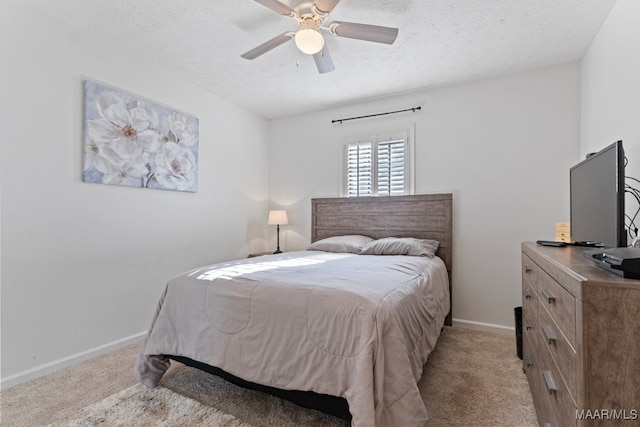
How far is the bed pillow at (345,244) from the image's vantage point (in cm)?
339

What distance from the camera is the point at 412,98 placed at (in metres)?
3.61

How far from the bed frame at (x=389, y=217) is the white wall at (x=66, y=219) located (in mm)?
1633

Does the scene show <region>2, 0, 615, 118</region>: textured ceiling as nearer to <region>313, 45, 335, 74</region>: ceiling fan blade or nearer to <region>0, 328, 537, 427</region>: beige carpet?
<region>313, 45, 335, 74</region>: ceiling fan blade

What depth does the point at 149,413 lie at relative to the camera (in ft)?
5.81

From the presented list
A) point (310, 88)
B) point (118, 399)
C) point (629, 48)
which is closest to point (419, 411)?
point (118, 399)

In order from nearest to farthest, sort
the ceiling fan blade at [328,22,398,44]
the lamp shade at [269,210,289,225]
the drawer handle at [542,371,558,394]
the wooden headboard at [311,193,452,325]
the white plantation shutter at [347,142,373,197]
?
the drawer handle at [542,371,558,394]
the ceiling fan blade at [328,22,398,44]
the wooden headboard at [311,193,452,325]
the white plantation shutter at [347,142,373,197]
the lamp shade at [269,210,289,225]

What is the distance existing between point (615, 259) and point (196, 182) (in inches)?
134

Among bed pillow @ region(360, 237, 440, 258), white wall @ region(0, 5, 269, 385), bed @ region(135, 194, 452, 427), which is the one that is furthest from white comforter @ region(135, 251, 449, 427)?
white wall @ region(0, 5, 269, 385)

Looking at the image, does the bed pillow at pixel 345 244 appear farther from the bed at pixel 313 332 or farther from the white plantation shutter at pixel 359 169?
the bed at pixel 313 332

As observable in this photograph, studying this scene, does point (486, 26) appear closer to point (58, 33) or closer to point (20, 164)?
point (58, 33)

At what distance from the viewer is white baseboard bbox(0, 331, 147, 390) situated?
2094 mm

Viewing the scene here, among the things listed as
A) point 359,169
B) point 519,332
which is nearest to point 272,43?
point 359,169

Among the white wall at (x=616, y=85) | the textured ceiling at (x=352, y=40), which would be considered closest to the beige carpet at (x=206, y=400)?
the white wall at (x=616, y=85)

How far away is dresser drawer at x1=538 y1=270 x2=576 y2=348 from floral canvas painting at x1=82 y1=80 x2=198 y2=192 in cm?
311
